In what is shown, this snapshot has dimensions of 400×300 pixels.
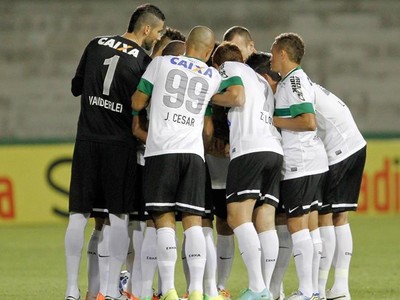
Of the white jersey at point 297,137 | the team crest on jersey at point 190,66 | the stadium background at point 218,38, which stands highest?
the stadium background at point 218,38

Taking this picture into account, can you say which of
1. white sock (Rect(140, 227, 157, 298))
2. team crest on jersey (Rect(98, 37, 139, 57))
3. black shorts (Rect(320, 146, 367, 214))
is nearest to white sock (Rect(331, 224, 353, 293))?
black shorts (Rect(320, 146, 367, 214))

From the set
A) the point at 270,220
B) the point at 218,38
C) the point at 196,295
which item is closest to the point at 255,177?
the point at 270,220

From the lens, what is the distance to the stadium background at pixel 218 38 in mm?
18281

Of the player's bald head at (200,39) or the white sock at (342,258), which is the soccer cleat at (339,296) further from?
the player's bald head at (200,39)

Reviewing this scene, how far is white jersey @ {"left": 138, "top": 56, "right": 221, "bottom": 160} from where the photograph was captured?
7316 millimetres

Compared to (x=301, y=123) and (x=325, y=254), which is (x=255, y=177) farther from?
(x=325, y=254)

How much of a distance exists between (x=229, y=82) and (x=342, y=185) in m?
1.40

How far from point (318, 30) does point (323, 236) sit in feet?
35.9

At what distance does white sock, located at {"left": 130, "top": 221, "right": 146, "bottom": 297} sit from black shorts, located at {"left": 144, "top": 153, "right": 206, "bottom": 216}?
28.4 inches

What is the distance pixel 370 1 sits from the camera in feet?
61.4

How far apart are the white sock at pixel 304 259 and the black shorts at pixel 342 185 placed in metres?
0.63

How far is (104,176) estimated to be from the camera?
7676 millimetres

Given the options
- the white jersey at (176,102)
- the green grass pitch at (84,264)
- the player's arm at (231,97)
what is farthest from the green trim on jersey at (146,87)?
the green grass pitch at (84,264)

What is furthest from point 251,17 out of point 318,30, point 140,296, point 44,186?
point 140,296
